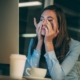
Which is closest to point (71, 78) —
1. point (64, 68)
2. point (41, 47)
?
point (64, 68)

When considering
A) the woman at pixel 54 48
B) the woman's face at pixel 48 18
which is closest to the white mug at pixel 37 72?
the woman at pixel 54 48

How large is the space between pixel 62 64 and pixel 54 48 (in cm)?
7

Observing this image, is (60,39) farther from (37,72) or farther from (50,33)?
(37,72)

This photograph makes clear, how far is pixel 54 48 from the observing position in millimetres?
921

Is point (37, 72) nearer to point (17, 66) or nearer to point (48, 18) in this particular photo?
point (17, 66)

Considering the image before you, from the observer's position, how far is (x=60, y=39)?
36.7 inches

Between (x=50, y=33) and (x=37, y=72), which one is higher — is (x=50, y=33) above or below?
above

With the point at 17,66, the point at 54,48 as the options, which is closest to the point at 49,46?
the point at 54,48

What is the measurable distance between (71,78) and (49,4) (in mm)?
300

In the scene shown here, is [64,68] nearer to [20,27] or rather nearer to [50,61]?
[50,61]

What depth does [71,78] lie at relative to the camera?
908mm

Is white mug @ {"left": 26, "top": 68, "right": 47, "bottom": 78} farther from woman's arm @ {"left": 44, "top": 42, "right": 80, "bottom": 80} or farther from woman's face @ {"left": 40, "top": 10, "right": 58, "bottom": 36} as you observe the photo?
woman's face @ {"left": 40, "top": 10, "right": 58, "bottom": 36}

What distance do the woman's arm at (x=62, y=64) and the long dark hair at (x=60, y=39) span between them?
0.02 meters

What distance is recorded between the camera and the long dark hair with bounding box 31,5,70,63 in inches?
36.2
